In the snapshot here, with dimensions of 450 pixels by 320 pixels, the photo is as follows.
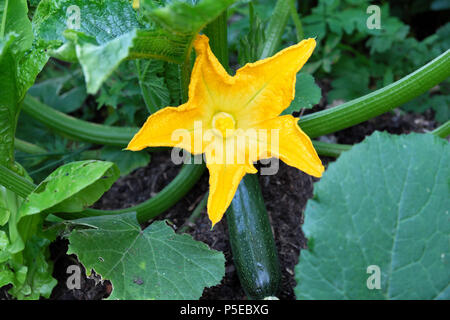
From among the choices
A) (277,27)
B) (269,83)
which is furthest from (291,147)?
(277,27)

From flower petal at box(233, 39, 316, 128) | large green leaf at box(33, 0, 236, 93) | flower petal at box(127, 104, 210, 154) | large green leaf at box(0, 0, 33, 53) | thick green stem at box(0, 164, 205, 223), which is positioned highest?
large green leaf at box(0, 0, 33, 53)

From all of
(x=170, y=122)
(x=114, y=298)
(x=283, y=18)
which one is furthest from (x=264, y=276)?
(x=283, y=18)

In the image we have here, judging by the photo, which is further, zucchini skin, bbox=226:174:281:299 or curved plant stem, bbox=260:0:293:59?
curved plant stem, bbox=260:0:293:59

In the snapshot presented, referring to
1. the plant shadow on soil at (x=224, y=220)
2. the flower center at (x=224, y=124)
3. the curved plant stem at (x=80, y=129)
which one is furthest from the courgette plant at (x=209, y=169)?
the curved plant stem at (x=80, y=129)

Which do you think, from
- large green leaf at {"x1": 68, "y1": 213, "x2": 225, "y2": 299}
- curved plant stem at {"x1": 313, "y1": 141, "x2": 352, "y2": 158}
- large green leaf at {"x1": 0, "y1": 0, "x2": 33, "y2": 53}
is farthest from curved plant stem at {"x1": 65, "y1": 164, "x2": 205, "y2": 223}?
large green leaf at {"x1": 0, "y1": 0, "x2": 33, "y2": 53}

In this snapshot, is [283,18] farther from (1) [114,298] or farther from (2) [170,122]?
(1) [114,298]

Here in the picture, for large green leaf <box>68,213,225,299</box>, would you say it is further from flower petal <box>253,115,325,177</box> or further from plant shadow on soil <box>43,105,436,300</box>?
flower petal <box>253,115,325,177</box>

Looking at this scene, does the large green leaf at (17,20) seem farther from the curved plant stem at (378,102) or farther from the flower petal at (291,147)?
the curved plant stem at (378,102)
